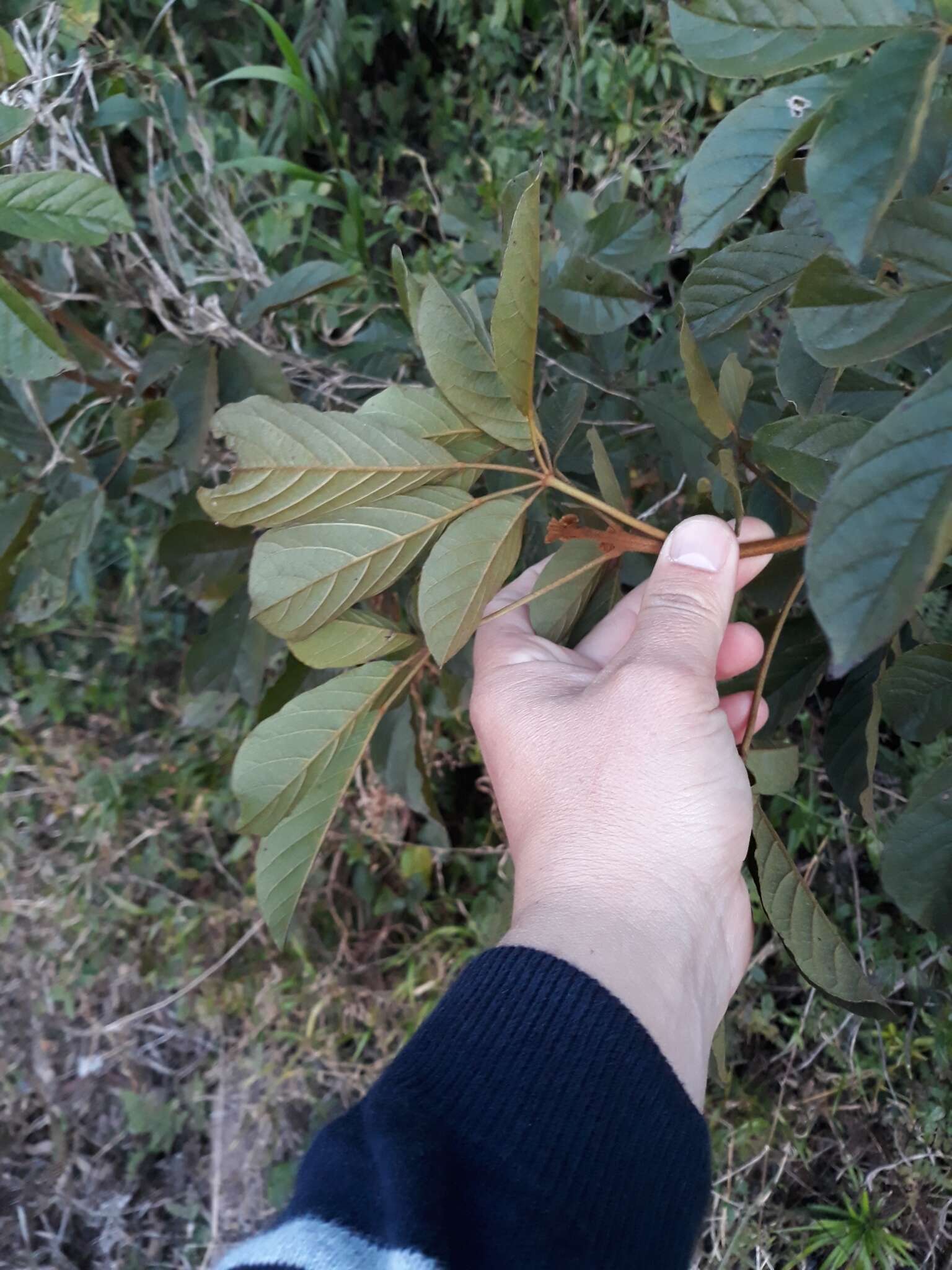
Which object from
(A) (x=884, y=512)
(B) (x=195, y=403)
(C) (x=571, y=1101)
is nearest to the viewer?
(A) (x=884, y=512)

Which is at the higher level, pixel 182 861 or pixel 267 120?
pixel 267 120

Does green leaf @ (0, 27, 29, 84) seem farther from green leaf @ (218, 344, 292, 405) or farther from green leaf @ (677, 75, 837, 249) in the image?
green leaf @ (677, 75, 837, 249)

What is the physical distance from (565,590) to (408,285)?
32cm

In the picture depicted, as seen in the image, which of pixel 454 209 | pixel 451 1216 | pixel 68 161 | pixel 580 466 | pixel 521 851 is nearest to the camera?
pixel 451 1216

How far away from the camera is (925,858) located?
0.76 m

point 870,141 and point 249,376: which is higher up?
point 870,141

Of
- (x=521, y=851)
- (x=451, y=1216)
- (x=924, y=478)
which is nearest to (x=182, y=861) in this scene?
(x=521, y=851)

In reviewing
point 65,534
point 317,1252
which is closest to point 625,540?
A: point 317,1252

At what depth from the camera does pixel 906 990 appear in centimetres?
144

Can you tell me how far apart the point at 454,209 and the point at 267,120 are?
4.01 feet

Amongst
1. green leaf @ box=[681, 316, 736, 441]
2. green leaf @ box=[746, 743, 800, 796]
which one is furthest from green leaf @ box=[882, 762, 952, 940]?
green leaf @ box=[681, 316, 736, 441]

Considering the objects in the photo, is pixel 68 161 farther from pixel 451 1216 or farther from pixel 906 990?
pixel 906 990

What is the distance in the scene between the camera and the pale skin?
2.68ft

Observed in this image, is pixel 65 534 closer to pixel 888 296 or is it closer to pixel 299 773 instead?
pixel 299 773
